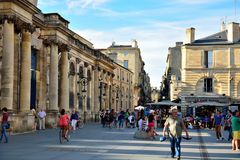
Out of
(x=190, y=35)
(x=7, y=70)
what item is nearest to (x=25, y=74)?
(x=7, y=70)

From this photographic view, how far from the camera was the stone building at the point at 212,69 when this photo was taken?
5509 cm

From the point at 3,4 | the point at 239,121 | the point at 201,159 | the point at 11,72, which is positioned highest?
the point at 3,4

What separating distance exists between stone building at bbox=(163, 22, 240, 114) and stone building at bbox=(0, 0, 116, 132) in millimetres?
12654

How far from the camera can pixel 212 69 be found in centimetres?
5562

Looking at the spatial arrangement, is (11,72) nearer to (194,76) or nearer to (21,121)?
(21,121)

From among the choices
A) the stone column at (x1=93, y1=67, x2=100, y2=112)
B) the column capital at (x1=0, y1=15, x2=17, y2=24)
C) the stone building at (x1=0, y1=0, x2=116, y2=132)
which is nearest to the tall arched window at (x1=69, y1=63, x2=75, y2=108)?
the stone building at (x1=0, y1=0, x2=116, y2=132)

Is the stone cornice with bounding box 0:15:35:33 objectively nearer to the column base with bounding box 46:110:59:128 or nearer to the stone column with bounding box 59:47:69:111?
the column base with bounding box 46:110:59:128

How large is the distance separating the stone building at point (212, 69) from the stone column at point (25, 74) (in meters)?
32.2

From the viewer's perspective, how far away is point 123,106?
77500mm

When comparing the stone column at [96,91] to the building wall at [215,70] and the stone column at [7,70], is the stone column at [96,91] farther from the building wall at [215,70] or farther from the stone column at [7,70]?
the stone column at [7,70]

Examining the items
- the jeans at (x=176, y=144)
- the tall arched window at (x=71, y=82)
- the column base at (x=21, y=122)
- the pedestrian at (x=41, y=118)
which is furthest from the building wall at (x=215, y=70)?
the jeans at (x=176, y=144)

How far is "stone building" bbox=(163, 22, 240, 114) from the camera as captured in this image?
55094mm

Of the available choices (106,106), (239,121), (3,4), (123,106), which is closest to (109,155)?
(239,121)

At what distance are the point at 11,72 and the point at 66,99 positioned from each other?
11.2m
